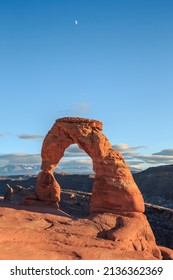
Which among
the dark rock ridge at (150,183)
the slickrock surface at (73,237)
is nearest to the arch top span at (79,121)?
the slickrock surface at (73,237)

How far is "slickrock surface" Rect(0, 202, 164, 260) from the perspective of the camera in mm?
12062

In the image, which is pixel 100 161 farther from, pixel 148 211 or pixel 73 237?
pixel 148 211

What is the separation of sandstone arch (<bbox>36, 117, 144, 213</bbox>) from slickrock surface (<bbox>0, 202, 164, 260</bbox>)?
870mm

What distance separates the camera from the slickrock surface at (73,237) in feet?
39.6

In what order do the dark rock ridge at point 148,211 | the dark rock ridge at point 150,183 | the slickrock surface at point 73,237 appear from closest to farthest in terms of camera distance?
the slickrock surface at point 73,237 < the dark rock ridge at point 148,211 < the dark rock ridge at point 150,183

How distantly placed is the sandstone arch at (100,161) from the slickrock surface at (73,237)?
0.87 meters

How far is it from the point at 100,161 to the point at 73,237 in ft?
22.5

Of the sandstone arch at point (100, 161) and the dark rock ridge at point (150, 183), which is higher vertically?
the sandstone arch at point (100, 161)

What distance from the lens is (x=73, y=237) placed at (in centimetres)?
1498

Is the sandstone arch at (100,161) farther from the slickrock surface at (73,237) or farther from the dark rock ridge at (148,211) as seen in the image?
the dark rock ridge at (148,211)
